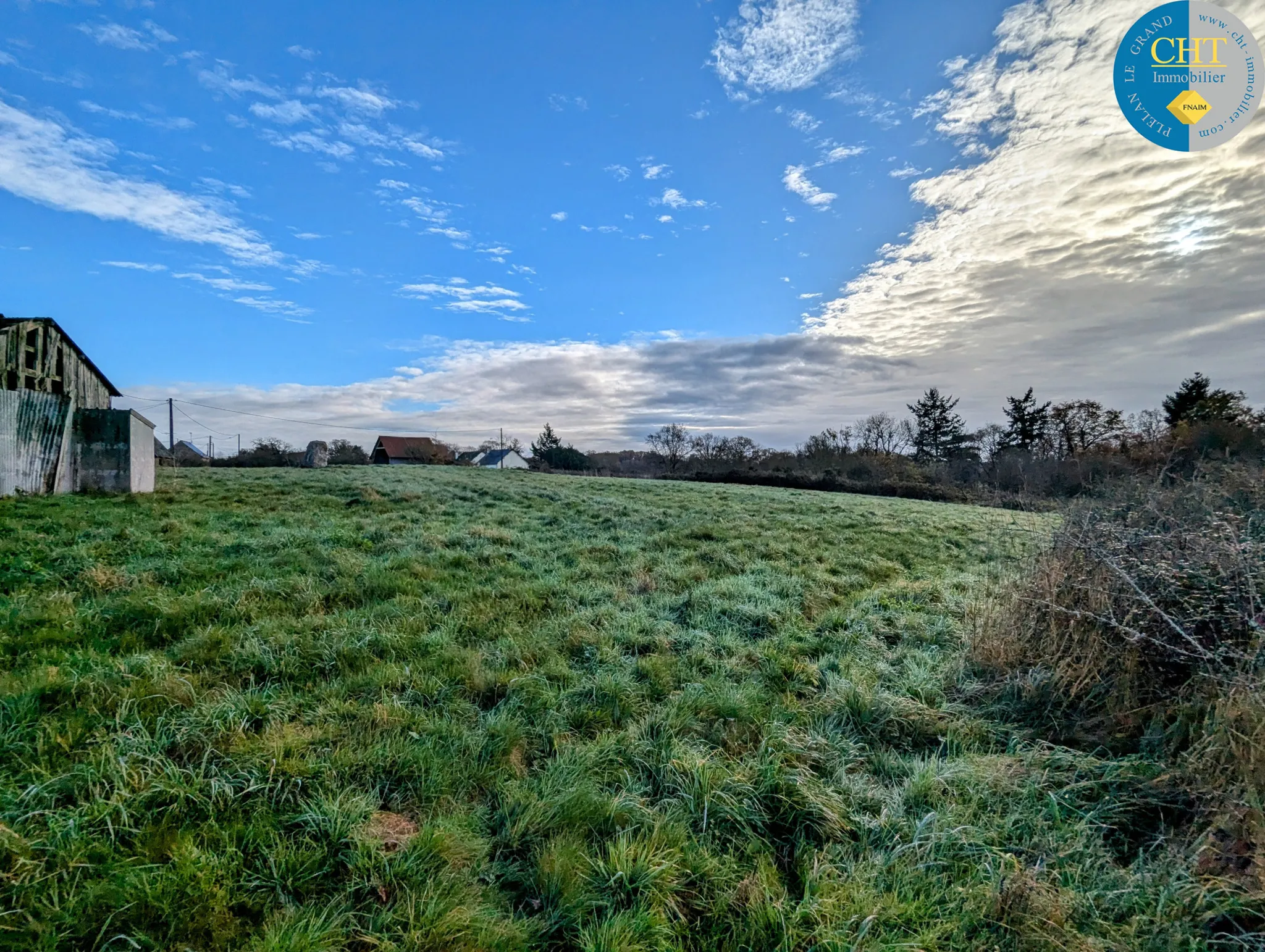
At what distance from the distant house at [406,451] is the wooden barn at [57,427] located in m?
40.1

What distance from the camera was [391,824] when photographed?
7.86 feet

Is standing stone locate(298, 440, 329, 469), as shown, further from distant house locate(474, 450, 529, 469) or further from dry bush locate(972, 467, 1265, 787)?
dry bush locate(972, 467, 1265, 787)

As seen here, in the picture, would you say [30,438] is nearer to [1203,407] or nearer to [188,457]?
[188,457]

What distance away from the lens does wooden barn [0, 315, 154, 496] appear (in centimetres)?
1095

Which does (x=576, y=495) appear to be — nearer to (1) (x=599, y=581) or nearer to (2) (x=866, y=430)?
(1) (x=599, y=581)

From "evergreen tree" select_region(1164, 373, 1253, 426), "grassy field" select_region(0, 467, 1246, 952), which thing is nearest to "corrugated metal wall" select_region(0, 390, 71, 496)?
"grassy field" select_region(0, 467, 1246, 952)

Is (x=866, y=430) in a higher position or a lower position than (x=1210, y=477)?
higher

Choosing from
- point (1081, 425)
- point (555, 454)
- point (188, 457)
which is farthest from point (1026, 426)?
point (188, 457)

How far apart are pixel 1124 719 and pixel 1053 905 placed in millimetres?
1947

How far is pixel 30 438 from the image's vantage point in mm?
11242

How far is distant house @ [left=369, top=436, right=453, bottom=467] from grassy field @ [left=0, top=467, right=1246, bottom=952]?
51009 millimetres

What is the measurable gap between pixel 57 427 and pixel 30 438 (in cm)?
71

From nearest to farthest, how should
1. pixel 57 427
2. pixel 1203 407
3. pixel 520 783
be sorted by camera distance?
pixel 520 783
pixel 57 427
pixel 1203 407

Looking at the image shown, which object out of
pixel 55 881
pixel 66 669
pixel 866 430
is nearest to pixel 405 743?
pixel 55 881
